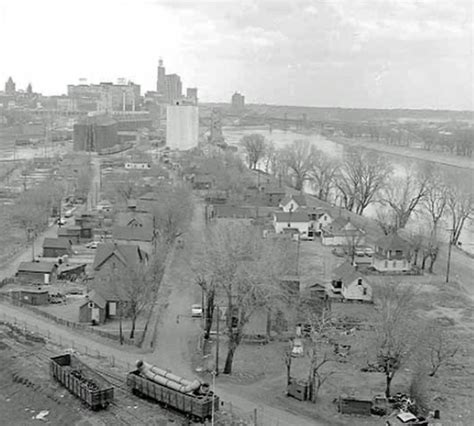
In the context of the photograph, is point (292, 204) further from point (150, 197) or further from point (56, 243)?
point (56, 243)

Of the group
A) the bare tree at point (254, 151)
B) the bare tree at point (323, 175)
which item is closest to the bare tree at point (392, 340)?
the bare tree at point (323, 175)

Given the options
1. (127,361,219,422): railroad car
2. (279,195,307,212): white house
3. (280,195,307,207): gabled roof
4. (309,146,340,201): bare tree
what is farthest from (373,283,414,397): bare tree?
(309,146,340,201): bare tree

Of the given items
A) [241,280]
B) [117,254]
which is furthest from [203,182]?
[241,280]

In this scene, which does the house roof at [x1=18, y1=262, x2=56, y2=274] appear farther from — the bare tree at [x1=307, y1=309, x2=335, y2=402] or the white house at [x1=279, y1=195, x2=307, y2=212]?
the white house at [x1=279, y1=195, x2=307, y2=212]

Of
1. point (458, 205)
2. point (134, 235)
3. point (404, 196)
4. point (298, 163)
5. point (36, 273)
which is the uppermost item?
point (298, 163)

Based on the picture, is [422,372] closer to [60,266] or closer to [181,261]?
[181,261]

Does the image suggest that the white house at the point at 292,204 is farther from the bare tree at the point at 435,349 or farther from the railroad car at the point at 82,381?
the railroad car at the point at 82,381
